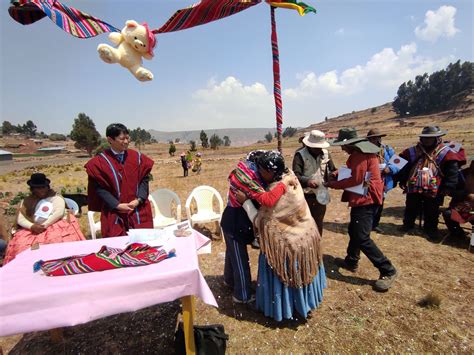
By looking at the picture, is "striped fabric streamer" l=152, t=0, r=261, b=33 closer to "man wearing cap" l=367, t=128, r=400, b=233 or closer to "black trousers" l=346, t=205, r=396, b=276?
"black trousers" l=346, t=205, r=396, b=276

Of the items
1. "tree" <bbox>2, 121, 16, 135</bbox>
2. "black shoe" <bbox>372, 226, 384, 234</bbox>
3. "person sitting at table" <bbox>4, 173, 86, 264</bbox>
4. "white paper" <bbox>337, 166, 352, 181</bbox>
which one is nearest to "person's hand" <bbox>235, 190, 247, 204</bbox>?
"white paper" <bbox>337, 166, 352, 181</bbox>

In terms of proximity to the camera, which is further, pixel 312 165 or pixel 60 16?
pixel 312 165

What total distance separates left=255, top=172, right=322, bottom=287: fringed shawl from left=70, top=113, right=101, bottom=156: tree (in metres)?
53.9

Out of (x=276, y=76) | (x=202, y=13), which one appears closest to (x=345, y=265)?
(x=276, y=76)

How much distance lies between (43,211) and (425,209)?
6301 millimetres

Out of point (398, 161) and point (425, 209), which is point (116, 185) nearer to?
point (398, 161)

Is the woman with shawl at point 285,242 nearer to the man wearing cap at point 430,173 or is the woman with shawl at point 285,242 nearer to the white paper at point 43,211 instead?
the white paper at point 43,211

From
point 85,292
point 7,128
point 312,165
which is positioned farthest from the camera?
point 7,128

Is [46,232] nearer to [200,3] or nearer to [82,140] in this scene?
[200,3]

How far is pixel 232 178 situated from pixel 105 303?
146 centimetres

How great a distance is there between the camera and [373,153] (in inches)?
119

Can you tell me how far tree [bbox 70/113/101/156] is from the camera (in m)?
47.0

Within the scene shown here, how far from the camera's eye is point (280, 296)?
252 centimetres

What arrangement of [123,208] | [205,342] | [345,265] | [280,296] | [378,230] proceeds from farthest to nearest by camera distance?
[378,230] < [345,265] < [123,208] < [280,296] < [205,342]
